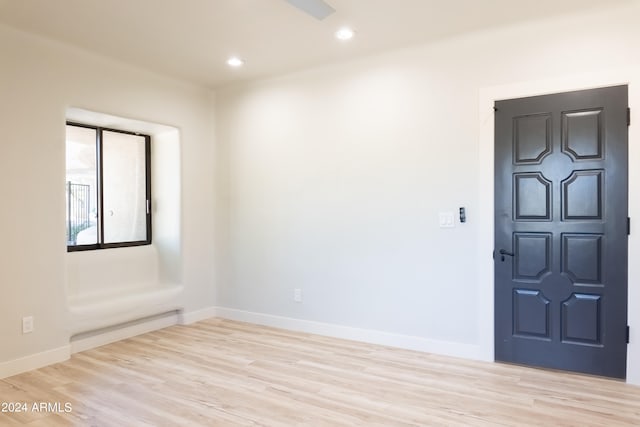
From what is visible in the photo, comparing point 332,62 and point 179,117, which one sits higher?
point 332,62

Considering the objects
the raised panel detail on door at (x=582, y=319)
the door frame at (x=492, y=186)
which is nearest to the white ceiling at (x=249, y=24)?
the door frame at (x=492, y=186)

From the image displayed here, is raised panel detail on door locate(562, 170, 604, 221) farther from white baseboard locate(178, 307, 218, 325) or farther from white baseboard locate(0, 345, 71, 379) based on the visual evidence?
white baseboard locate(0, 345, 71, 379)

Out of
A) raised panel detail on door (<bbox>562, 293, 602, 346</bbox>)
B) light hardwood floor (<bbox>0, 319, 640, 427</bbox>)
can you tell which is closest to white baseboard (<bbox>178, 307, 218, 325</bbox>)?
light hardwood floor (<bbox>0, 319, 640, 427</bbox>)

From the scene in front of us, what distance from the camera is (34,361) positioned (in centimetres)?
332

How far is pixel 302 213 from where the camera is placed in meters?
4.33

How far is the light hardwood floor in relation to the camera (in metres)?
2.50

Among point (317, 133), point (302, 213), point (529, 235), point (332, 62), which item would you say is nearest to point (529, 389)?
point (529, 235)

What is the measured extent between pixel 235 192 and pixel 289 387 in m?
2.53

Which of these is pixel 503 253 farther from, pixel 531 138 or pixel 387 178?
pixel 387 178

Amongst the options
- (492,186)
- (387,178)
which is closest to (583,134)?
(492,186)

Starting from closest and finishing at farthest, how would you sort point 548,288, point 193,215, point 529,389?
point 529,389 → point 548,288 → point 193,215

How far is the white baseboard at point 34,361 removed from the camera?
10.4ft

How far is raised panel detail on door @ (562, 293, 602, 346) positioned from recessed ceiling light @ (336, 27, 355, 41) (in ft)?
8.85

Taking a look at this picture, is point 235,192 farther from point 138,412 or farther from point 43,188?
point 138,412
